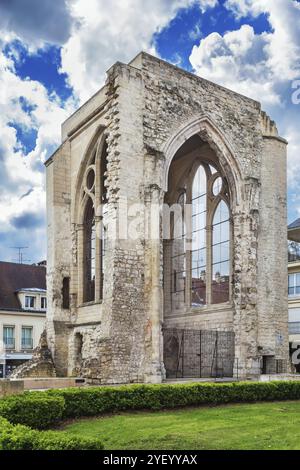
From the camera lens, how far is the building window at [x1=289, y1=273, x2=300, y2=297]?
34.8 metres

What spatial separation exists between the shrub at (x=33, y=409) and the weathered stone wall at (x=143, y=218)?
568 cm

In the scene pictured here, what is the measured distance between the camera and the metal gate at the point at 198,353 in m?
22.7

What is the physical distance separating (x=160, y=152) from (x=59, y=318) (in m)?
7.78

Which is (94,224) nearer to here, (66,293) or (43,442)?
(66,293)

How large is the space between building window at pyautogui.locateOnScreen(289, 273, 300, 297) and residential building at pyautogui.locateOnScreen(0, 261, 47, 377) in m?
15.1

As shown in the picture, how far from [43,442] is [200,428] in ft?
15.8

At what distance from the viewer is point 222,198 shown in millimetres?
24562

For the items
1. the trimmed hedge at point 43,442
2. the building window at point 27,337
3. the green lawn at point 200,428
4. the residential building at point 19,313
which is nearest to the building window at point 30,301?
the residential building at point 19,313

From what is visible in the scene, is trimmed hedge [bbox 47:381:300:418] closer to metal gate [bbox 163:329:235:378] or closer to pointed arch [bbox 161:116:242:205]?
metal gate [bbox 163:329:235:378]

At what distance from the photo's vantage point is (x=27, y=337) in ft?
116

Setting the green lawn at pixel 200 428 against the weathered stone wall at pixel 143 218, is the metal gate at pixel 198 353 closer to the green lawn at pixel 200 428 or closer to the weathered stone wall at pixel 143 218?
the weathered stone wall at pixel 143 218

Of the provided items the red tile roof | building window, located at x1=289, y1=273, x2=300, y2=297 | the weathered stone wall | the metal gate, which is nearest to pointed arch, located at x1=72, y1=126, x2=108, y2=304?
the weathered stone wall

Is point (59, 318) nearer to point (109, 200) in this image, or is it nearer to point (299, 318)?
point (109, 200)

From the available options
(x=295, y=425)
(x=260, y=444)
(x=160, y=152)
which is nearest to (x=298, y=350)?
(x=160, y=152)
